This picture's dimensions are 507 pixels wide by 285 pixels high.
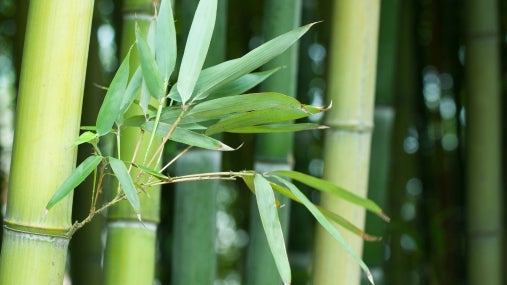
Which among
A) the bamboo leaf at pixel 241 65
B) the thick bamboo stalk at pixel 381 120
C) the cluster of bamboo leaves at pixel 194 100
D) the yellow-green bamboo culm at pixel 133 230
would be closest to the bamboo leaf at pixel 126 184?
the cluster of bamboo leaves at pixel 194 100

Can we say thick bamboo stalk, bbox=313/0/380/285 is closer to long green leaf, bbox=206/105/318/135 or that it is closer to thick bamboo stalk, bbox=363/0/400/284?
thick bamboo stalk, bbox=363/0/400/284

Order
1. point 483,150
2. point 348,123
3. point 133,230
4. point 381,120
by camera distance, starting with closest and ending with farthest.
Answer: point 133,230 < point 348,123 < point 381,120 < point 483,150

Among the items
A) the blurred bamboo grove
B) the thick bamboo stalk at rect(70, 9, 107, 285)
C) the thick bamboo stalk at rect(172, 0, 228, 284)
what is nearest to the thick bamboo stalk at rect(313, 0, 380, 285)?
the thick bamboo stalk at rect(172, 0, 228, 284)

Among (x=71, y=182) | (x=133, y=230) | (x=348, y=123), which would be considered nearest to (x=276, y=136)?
(x=348, y=123)

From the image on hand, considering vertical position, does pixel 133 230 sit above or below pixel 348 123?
below

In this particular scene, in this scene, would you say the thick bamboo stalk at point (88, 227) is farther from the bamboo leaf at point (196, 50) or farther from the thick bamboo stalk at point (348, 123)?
the bamboo leaf at point (196, 50)

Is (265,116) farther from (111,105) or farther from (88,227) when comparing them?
(88,227)
